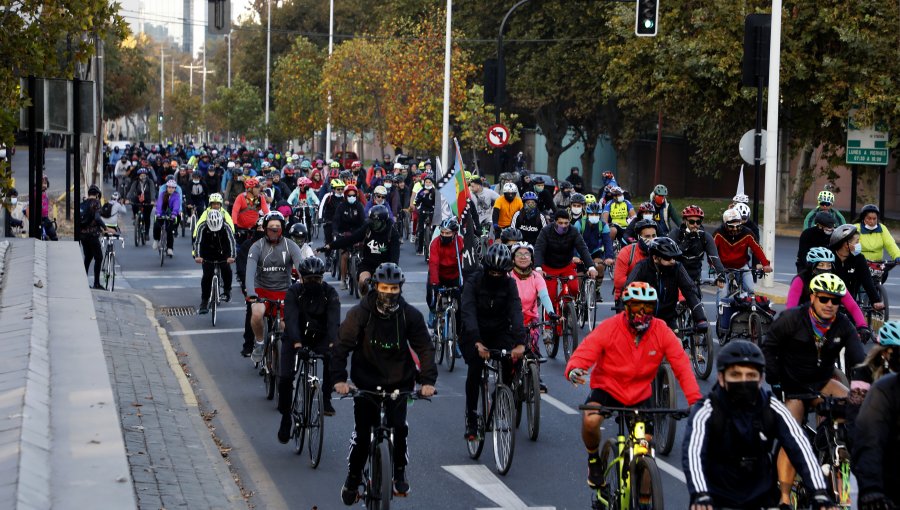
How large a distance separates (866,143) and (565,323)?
23.1 m

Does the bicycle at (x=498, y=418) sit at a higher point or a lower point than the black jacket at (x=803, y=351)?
lower

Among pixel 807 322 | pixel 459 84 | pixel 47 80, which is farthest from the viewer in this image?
pixel 459 84

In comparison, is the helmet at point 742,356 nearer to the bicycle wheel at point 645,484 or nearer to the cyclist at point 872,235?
the bicycle wheel at point 645,484

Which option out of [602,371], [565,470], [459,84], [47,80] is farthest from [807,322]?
[459,84]

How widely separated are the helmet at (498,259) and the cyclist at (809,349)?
8.13 feet

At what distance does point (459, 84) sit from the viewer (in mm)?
54375

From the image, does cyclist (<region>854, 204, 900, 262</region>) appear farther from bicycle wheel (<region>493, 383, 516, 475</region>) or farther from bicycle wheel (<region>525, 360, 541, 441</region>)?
bicycle wheel (<region>493, 383, 516, 475</region>)

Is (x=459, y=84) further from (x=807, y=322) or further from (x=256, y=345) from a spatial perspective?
(x=807, y=322)

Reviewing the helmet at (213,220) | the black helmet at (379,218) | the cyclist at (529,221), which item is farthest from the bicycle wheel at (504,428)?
the cyclist at (529,221)

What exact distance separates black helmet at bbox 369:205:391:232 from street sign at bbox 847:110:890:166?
73.0 feet

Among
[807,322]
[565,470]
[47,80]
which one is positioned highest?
[47,80]

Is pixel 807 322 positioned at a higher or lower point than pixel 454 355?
higher

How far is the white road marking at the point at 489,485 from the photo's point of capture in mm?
10164

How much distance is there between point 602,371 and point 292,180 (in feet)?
94.1
